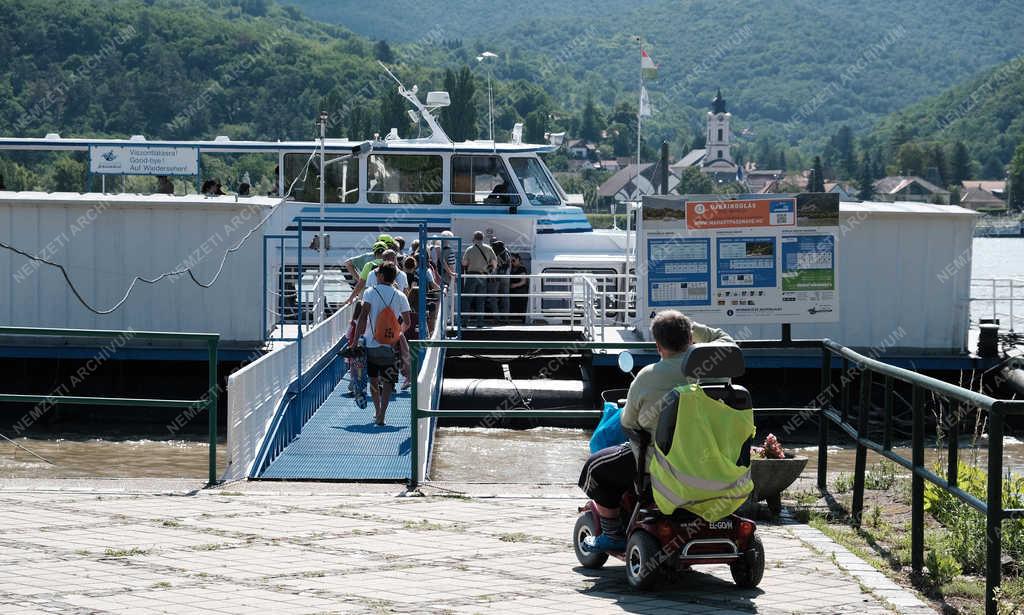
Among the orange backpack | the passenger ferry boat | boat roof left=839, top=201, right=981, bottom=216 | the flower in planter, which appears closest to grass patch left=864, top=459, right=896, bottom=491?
the flower in planter

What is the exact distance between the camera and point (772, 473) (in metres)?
8.59

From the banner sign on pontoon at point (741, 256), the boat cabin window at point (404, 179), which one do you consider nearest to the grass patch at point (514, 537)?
the banner sign on pontoon at point (741, 256)

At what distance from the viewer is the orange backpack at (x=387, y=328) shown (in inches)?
497

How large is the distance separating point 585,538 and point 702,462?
0.92 metres

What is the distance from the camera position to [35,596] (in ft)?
19.6

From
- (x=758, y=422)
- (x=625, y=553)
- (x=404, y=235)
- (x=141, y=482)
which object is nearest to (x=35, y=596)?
(x=625, y=553)

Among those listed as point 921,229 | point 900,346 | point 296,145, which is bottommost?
point 900,346

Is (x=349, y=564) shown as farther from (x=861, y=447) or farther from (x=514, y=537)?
(x=861, y=447)

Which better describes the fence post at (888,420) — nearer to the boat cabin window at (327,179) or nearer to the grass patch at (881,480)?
the grass patch at (881,480)

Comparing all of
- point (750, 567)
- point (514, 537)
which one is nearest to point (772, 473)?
point (514, 537)

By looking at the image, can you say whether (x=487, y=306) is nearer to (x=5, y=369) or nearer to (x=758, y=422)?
(x=758, y=422)

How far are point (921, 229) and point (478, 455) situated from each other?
7.05 m

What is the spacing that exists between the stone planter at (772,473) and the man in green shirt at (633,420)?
192 centimetres

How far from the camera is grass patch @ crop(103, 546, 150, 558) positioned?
6887 millimetres
